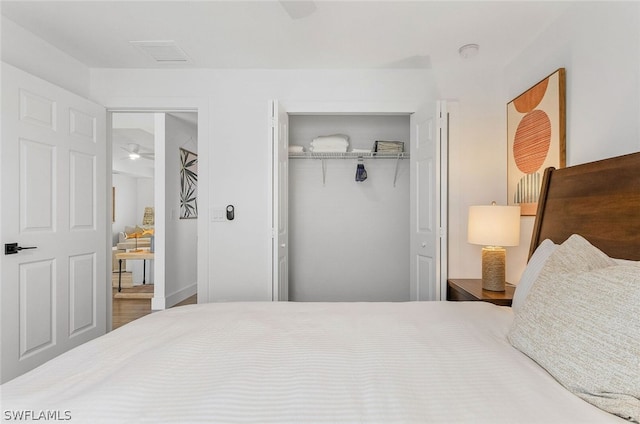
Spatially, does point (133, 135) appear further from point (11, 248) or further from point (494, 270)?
point (494, 270)

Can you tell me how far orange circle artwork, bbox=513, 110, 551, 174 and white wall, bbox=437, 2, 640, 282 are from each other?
0.61 feet

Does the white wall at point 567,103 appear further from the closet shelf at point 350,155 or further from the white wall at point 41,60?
the white wall at point 41,60

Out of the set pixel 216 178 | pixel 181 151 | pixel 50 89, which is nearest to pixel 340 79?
pixel 216 178

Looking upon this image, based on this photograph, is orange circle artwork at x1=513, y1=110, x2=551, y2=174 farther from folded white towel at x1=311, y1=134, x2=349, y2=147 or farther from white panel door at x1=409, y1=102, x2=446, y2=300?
folded white towel at x1=311, y1=134, x2=349, y2=147

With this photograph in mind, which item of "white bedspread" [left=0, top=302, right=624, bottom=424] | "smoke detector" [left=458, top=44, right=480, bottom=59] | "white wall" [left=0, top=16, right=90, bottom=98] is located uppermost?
"smoke detector" [left=458, top=44, right=480, bottom=59]

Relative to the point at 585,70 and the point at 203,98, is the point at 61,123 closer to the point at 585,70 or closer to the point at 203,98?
the point at 203,98

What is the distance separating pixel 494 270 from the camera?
2.32 metres

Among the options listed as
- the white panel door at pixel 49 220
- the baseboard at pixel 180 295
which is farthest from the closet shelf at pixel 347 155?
the baseboard at pixel 180 295

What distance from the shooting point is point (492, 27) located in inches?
89.4

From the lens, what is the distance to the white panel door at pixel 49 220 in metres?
2.11

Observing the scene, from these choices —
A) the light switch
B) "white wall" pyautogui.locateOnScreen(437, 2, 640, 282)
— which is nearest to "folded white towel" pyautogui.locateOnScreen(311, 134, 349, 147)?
"white wall" pyautogui.locateOnScreen(437, 2, 640, 282)

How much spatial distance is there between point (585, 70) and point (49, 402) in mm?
2715

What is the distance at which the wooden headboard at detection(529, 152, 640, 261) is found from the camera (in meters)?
1.35

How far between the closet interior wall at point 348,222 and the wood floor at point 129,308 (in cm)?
178
